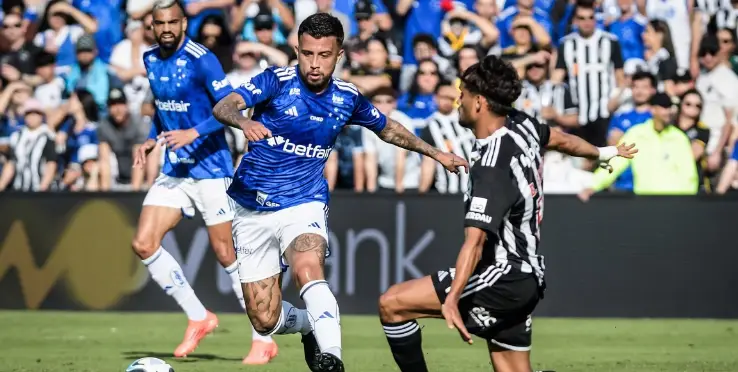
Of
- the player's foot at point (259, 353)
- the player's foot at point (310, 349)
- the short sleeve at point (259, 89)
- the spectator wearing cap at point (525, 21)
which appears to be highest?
the spectator wearing cap at point (525, 21)

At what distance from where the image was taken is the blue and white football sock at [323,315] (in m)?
7.64

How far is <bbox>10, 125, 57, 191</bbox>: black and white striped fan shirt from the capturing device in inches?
614

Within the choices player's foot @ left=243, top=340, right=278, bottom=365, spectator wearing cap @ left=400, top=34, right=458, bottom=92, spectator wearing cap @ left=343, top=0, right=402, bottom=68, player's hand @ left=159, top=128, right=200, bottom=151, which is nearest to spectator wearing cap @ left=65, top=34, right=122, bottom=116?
spectator wearing cap @ left=343, top=0, right=402, bottom=68

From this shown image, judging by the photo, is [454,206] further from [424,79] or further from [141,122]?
[141,122]

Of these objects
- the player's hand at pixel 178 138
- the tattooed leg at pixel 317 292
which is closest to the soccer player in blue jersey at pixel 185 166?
the player's hand at pixel 178 138

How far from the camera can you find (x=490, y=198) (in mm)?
6426

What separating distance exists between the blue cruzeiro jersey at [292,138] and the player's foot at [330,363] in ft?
4.03

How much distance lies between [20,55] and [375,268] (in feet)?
20.9

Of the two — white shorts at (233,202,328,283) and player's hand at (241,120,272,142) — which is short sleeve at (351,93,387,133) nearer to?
white shorts at (233,202,328,283)

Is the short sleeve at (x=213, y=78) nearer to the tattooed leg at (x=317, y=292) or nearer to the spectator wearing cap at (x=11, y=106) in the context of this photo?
the tattooed leg at (x=317, y=292)

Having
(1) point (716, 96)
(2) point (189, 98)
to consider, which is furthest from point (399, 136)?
(1) point (716, 96)

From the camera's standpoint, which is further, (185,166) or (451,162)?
(185,166)

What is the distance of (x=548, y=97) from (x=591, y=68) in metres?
0.67

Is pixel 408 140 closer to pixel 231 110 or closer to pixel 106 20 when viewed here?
pixel 231 110
